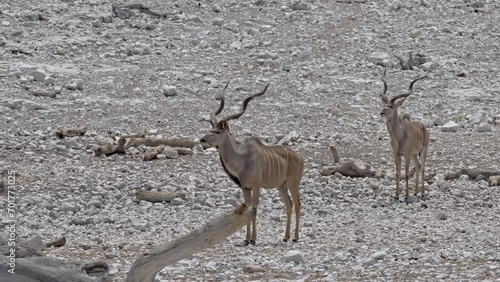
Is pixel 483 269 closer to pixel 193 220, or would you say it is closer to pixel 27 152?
pixel 193 220

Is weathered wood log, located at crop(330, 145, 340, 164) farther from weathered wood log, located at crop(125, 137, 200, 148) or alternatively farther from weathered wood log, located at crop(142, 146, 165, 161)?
weathered wood log, located at crop(142, 146, 165, 161)

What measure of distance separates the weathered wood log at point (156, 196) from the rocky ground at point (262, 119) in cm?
13

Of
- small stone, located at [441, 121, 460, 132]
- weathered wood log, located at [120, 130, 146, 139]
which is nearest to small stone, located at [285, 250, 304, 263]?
weathered wood log, located at [120, 130, 146, 139]

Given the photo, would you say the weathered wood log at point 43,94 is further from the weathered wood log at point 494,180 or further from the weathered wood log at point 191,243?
the weathered wood log at point 191,243

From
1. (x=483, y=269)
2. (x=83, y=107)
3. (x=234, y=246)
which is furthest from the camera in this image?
(x=83, y=107)

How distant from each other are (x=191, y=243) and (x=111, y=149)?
27.6 feet

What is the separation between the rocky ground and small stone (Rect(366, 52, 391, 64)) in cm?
4

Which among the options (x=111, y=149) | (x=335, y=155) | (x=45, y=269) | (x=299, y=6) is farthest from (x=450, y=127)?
(x=45, y=269)

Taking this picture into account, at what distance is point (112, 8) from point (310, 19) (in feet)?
15.2

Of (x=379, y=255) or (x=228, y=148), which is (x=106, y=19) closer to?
(x=228, y=148)

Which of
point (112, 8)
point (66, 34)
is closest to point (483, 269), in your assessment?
point (66, 34)

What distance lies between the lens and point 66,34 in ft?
79.0

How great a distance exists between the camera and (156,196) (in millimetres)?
13883

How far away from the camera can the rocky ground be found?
1182 cm
